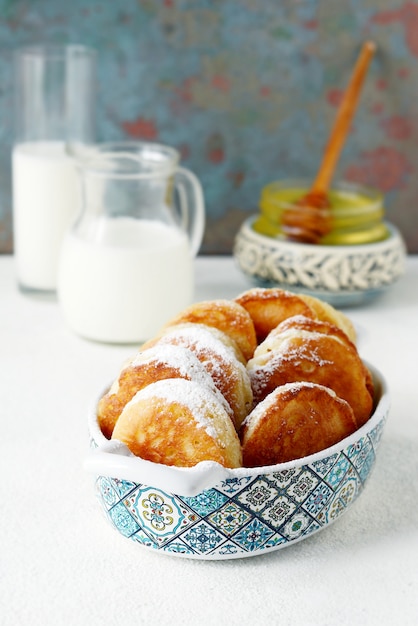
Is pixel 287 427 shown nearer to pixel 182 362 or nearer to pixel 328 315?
pixel 182 362

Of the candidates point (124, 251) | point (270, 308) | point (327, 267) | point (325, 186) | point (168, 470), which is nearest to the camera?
point (168, 470)

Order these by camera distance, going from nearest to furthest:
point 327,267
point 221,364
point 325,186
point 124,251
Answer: point 221,364 → point 124,251 → point 327,267 → point 325,186

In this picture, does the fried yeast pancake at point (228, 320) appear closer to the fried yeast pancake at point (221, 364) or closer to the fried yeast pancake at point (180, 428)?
the fried yeast pancake at point (221, 364)

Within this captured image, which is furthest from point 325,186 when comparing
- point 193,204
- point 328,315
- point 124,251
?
point 328,315

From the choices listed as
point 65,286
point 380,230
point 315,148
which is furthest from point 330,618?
point 315,148

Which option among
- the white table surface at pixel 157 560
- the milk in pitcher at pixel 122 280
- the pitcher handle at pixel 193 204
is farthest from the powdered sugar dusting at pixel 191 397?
the pitcher handle at pixel 193 204

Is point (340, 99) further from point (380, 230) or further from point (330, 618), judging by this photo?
point (330, 618)
